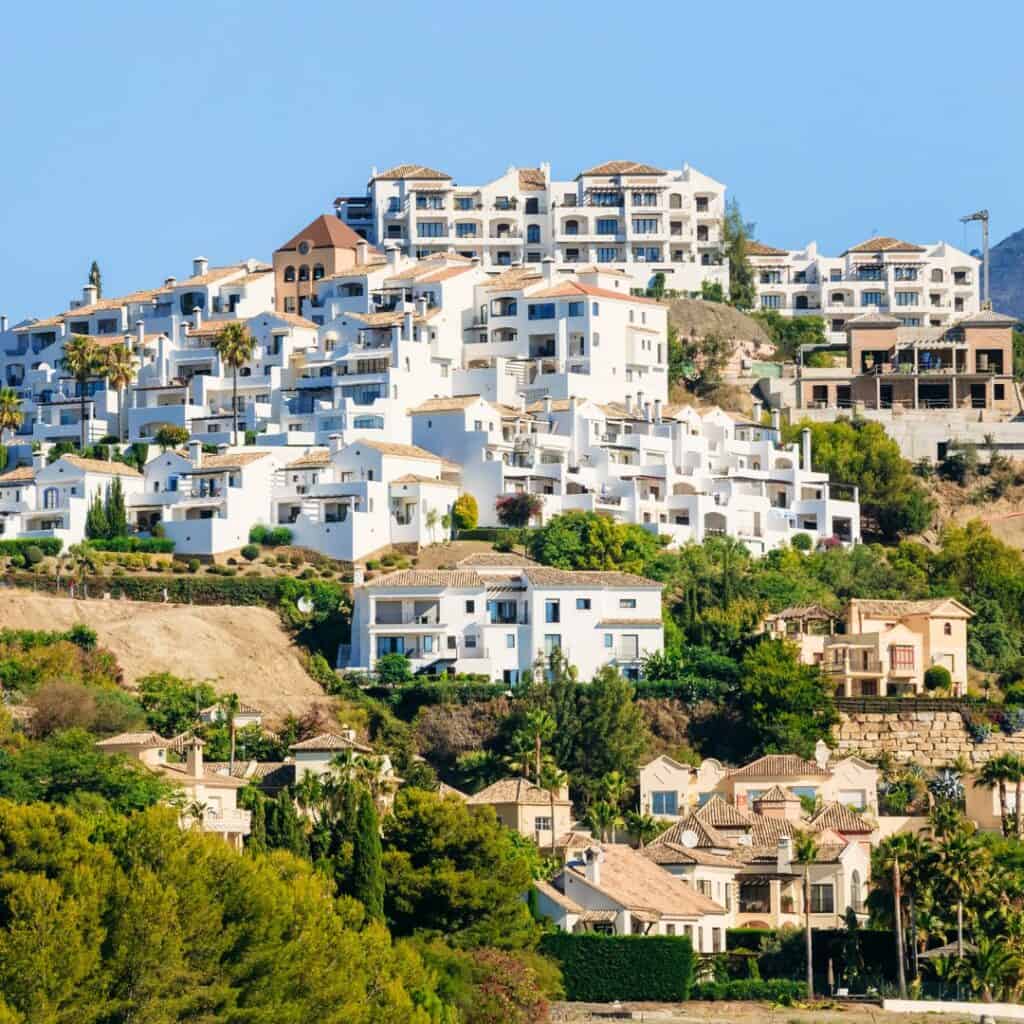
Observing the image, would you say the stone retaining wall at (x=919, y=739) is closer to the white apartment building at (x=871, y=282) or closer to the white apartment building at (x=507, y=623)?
the white apartment building at (x=507, y=623)

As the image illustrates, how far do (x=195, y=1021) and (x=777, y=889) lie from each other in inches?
1303

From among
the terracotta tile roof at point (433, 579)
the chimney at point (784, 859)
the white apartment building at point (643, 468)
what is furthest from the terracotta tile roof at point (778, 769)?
the white apartment building at point (643, 468)

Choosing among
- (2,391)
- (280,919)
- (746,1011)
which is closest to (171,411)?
(2,391)

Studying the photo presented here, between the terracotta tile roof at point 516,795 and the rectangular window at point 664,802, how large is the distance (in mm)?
4689

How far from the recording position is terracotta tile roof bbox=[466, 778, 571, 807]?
4097 inches

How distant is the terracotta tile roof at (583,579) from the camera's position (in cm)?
11819

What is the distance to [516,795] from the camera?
104312 mm

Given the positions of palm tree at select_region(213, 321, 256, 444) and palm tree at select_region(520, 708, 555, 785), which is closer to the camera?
palm tree at select_region(520, 708, 555, 785)

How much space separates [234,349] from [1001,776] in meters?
46.3

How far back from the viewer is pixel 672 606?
4808 inches

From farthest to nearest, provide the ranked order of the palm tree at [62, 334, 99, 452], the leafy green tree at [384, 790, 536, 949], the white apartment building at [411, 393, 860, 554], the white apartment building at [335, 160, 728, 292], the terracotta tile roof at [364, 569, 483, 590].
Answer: the white apartment building at [335, 160, 728, 292], the palm tree at [62, 334, 99, 452], the white apartment building at [411, 393, 860, 554], the terracotta tile roof at [364, 569, 483, 590], the leafy green tree at [384, 790, 536, 949]

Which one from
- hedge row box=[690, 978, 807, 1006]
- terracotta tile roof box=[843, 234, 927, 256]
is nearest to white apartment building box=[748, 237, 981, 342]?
terracotta tile roof box=[843, 234, 927, 256]

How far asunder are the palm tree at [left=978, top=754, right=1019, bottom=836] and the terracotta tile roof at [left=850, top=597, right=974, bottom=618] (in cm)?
1298

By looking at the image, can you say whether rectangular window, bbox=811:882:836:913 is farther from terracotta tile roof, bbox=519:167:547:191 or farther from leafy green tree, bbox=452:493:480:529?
terracotta tile roof, bbox=519:167:547:191
